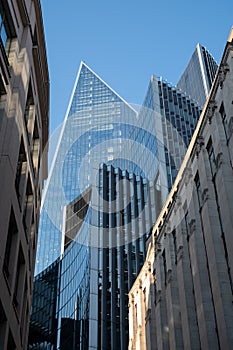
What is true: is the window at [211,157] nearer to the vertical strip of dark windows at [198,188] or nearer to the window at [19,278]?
the vertical strip of dark windows at [198,188]

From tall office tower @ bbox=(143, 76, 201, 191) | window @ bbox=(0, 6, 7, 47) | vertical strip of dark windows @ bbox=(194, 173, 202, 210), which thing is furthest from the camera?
tall office tower @ bbox=(143, 76, 201, 191)

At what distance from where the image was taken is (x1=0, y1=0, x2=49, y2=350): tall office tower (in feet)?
75.4

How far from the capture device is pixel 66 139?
196 m

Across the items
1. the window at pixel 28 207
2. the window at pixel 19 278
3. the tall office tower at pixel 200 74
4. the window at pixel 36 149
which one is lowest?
the window at pixel 19 278

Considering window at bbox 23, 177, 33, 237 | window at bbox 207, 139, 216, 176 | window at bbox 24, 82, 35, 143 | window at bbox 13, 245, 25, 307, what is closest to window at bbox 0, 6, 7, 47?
window at bbox 24, 82, 35, 143

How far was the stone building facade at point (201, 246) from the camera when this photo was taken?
2505 centimetres

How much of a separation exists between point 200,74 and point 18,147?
162 metres

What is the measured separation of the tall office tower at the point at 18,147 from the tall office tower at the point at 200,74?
14184 cm

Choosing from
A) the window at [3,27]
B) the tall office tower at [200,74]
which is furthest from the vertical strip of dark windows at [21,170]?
the tall office tower at [200,74]

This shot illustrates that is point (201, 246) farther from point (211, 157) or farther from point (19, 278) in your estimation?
point (19, 278)

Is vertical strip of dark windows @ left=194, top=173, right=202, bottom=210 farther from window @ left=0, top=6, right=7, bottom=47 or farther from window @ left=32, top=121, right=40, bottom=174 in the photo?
window @ left=0, top=6, right=7, bottom=47

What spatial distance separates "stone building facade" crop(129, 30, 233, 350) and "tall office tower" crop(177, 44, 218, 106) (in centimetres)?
13969

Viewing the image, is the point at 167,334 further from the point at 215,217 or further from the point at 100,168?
the point at 100,168

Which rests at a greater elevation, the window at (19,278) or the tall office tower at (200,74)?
the tall office tower at (200,74)
